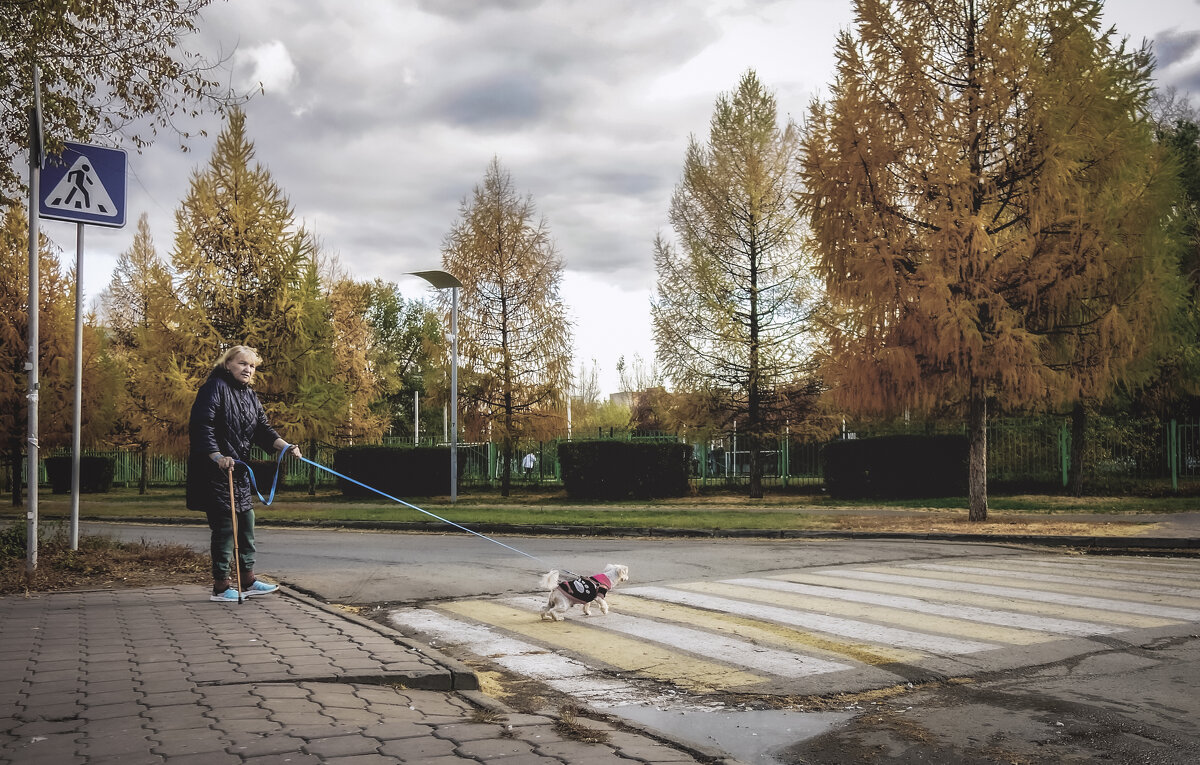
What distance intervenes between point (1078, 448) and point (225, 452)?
22330mm

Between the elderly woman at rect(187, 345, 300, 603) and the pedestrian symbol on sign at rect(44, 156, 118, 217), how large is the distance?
305 cm

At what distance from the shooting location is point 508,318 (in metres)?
30.1


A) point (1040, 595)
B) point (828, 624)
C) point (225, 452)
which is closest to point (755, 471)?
point (1040, 595)

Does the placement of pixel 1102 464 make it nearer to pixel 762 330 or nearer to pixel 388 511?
pixel 762 330

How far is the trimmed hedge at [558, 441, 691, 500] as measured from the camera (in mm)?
27109

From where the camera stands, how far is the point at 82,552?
975cm

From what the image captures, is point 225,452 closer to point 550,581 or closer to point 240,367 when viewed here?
point 240,367

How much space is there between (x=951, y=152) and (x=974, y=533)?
21.2 feet

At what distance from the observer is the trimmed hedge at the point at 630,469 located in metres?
27.1

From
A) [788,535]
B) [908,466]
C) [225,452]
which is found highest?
[225,452]

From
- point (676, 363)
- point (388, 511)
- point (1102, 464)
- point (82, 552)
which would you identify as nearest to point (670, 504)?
point (676, 363)

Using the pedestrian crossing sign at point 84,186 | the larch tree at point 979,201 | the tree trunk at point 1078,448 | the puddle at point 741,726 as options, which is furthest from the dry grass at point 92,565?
the tree trunk at point 1078,448

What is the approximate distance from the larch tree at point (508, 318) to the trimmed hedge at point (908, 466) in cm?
986

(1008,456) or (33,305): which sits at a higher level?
(33,305)
